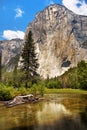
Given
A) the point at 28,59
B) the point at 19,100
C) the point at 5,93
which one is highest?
the point at 28,59

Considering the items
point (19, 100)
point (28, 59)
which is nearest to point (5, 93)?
point (19, 100)

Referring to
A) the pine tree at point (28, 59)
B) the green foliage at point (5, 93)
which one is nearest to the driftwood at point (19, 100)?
the green foliage at point (5, 93)

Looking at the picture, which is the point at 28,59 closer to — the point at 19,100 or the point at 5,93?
the point at 5,93

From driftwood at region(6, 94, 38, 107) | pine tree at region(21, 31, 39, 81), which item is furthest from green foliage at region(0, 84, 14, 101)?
pine tree at region(21, 31, 39, 81)

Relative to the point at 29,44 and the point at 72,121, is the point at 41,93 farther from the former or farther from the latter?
the point at 72,121

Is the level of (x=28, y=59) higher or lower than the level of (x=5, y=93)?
higher

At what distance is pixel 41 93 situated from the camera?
60.0 metres

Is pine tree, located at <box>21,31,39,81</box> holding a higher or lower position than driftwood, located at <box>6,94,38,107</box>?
higher

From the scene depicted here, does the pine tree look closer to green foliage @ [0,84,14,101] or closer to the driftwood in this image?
the driftwood

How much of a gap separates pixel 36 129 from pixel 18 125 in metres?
2.32

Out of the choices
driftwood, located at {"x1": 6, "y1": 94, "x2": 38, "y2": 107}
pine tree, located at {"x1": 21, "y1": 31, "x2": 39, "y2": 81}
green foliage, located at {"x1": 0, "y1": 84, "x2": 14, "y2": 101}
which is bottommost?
driftwood, located at {"x1": 6, "y1": 94, "x2": 38, "y2": 107}

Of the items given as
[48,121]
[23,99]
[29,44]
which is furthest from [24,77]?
[48,121]

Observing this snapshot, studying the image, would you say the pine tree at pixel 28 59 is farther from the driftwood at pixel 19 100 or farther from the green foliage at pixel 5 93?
the green foliage at pixel 5 93

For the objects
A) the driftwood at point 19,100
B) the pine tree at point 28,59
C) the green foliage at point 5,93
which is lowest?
the driftwood at point 19,100
